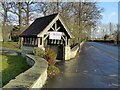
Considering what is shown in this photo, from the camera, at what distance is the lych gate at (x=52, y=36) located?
22.0m

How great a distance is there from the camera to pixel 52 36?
2264 centimetres

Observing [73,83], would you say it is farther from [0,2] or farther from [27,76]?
[0,2]

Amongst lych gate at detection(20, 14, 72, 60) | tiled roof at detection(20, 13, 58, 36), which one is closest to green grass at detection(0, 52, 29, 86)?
lych gate at detection(20, 14, 72, 60)

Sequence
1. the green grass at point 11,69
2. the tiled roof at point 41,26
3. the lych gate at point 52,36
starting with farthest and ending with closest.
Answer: the tiled roof at point 41,26 < the lych gate at point 52,36 < the green grass at point 11,69

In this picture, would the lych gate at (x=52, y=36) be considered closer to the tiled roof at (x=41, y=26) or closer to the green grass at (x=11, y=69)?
the tiled roof at (x=41, y=26)

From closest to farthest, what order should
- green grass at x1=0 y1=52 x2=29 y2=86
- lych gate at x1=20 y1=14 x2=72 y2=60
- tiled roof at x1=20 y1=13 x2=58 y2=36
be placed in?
green grass at x1=0 y1=52 x2=29 y2=86
lych gate at x1=20 y1=14 x2=72 y2=60
tiled roof at x1=20 y1=13 x2=58 y2=36

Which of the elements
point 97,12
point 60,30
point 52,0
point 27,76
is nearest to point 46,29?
point 60,30

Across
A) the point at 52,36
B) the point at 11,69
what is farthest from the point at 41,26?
the point at 11,69

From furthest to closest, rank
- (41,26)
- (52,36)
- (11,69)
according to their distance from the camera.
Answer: (41,26)
(52,36)
(11,69)

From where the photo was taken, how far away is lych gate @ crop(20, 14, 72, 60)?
72.2ft

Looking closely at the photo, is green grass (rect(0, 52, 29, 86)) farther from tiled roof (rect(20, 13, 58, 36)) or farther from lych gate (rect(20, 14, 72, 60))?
tiled roof (rect(20, 13, 58, 36))

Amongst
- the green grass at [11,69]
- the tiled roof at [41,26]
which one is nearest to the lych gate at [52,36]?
the tiled roof at [41,26]

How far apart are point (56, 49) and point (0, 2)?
899 inches

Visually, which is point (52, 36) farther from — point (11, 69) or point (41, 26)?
point (11, 69)
